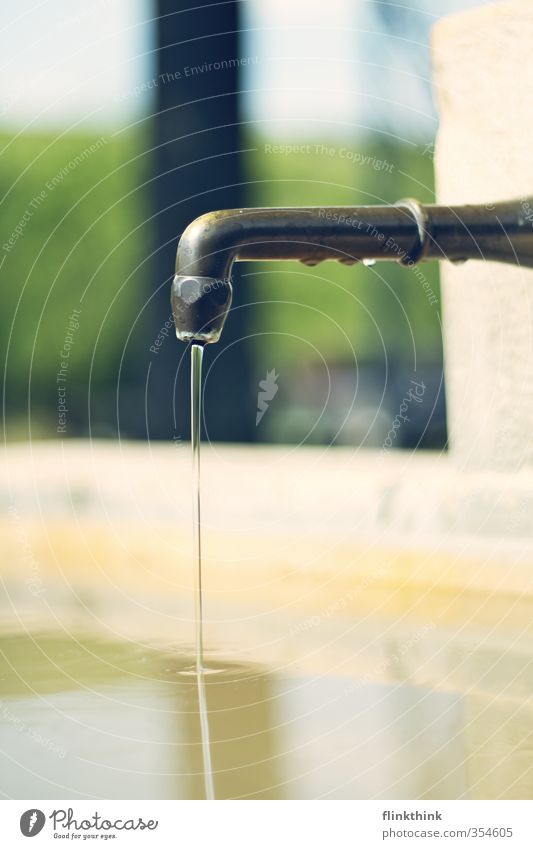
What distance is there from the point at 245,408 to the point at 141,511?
1.17 meters

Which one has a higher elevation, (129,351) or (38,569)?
(129,351)

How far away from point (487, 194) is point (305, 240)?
2.07 ft

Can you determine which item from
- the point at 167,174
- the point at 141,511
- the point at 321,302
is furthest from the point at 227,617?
the point at 321,302

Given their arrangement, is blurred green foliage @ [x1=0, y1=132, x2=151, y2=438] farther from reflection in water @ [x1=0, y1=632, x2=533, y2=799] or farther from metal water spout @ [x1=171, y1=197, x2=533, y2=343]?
metal water spout @ [x1=171, y1=197, x2=533, y2=343]

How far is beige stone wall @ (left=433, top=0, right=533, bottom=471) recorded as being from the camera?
1387mm

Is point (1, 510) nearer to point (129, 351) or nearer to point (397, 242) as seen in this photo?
point (397, 242)

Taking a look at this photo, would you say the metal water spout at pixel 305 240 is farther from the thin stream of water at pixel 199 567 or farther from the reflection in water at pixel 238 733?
the reflection in water at pixel 238 733

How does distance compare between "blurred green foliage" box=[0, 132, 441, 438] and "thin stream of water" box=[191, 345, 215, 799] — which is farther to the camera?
"blurred green foliage" box=[0, 132, 441, 438]

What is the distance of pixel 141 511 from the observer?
1.50m

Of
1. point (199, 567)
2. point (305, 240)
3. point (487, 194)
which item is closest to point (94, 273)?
point (487, 194)
